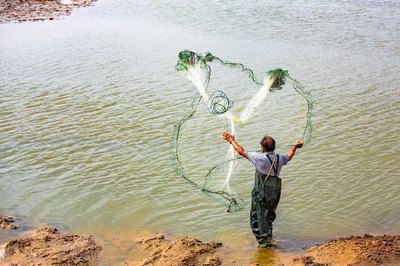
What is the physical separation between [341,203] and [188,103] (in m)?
5.33

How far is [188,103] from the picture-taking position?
37.9ft

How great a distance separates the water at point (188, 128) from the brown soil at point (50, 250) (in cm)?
44

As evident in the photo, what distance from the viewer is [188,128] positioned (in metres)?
9.98

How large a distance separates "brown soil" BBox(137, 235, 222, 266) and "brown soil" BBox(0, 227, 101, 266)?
0.68 metres

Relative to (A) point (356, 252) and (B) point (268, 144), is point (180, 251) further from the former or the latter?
(A) point (356, 252)

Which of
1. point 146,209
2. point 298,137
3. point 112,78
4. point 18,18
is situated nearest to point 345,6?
point 112,78

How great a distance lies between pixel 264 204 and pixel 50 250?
2.75m

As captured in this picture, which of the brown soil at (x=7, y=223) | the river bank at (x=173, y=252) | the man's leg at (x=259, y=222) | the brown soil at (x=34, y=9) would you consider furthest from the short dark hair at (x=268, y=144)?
the brown soil at (x=34, y=9)

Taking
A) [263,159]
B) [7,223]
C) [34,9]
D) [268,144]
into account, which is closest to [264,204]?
[263,159]

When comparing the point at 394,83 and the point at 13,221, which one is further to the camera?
the point at 394,83

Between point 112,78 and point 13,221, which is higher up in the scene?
point 112,78

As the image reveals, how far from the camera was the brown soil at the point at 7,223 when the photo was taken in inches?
263

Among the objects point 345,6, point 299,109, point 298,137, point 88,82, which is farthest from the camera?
point 345,6

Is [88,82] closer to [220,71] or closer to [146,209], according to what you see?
[220,71]
